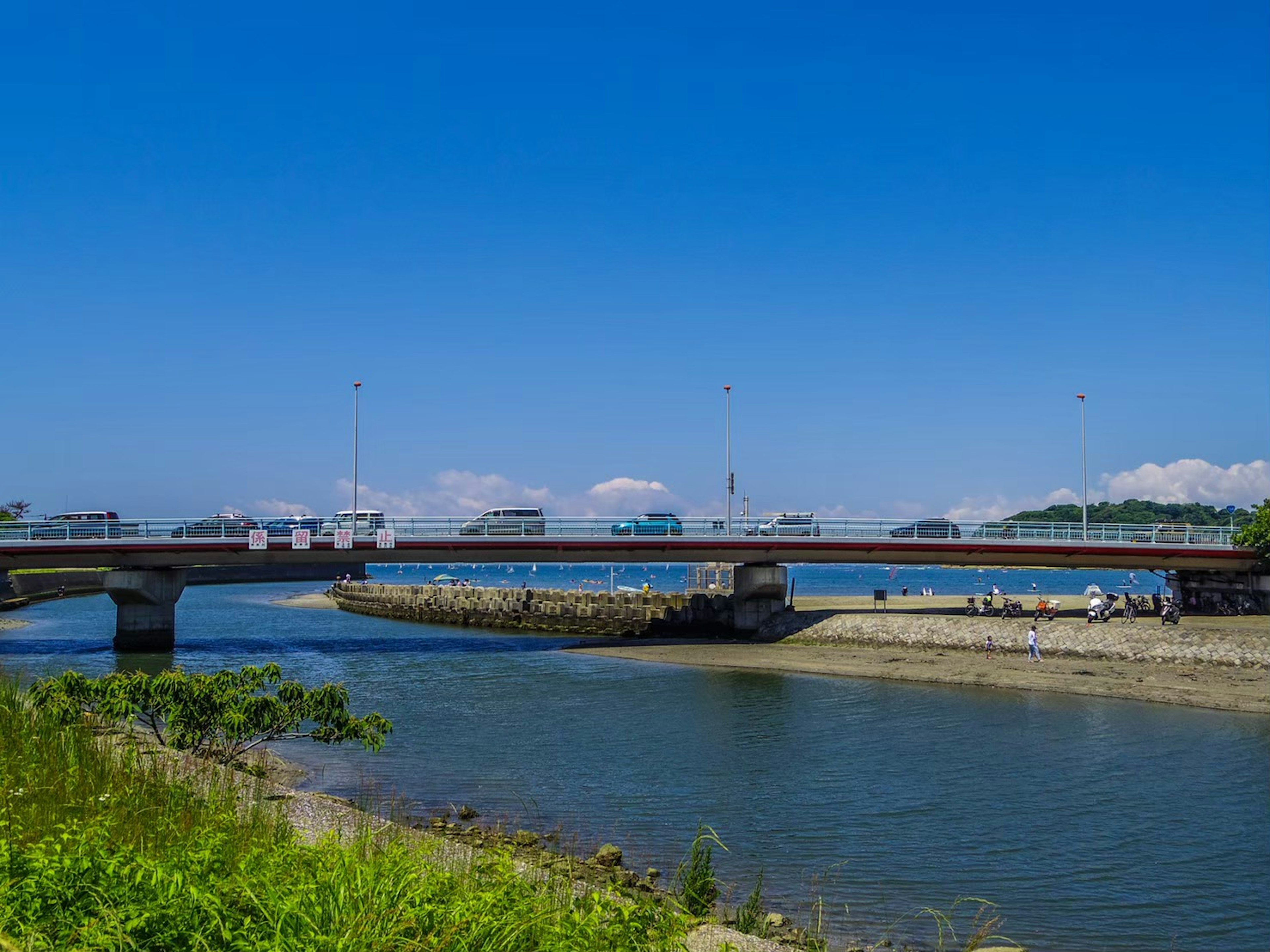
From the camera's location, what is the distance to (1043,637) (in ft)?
172

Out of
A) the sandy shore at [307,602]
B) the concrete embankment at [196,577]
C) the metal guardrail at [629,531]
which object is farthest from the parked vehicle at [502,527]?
the sandy shore at [307,602]

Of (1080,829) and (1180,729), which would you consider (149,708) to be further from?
(1180,729)

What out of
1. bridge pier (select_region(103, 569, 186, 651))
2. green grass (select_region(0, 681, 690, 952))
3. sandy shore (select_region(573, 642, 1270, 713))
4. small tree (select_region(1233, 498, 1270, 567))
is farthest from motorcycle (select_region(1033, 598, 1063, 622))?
green grass (select_region(0, 681, 690, 952))

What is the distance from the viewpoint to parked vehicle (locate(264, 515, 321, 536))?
2318 inches

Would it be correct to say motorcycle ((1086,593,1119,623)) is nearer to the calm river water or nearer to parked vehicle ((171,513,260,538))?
the calm river water

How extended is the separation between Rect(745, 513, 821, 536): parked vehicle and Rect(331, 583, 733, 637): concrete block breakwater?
680 centimetres

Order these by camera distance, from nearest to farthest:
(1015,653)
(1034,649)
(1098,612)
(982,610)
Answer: (1034,649)
(1015,653)
(1098,612)
(982,610)

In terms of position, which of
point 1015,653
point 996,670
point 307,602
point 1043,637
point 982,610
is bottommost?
point 307,602

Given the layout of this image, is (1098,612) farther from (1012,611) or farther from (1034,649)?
(1034,649)

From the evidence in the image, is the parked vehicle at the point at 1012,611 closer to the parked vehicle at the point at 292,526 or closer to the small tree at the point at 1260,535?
the small tree at the point at 1260,535

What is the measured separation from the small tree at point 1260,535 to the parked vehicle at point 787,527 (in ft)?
84.1

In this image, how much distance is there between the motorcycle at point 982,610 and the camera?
60188 mm

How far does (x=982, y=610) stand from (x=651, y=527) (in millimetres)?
21121

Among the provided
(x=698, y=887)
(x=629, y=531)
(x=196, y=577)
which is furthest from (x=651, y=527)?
(x=196, y=577)
